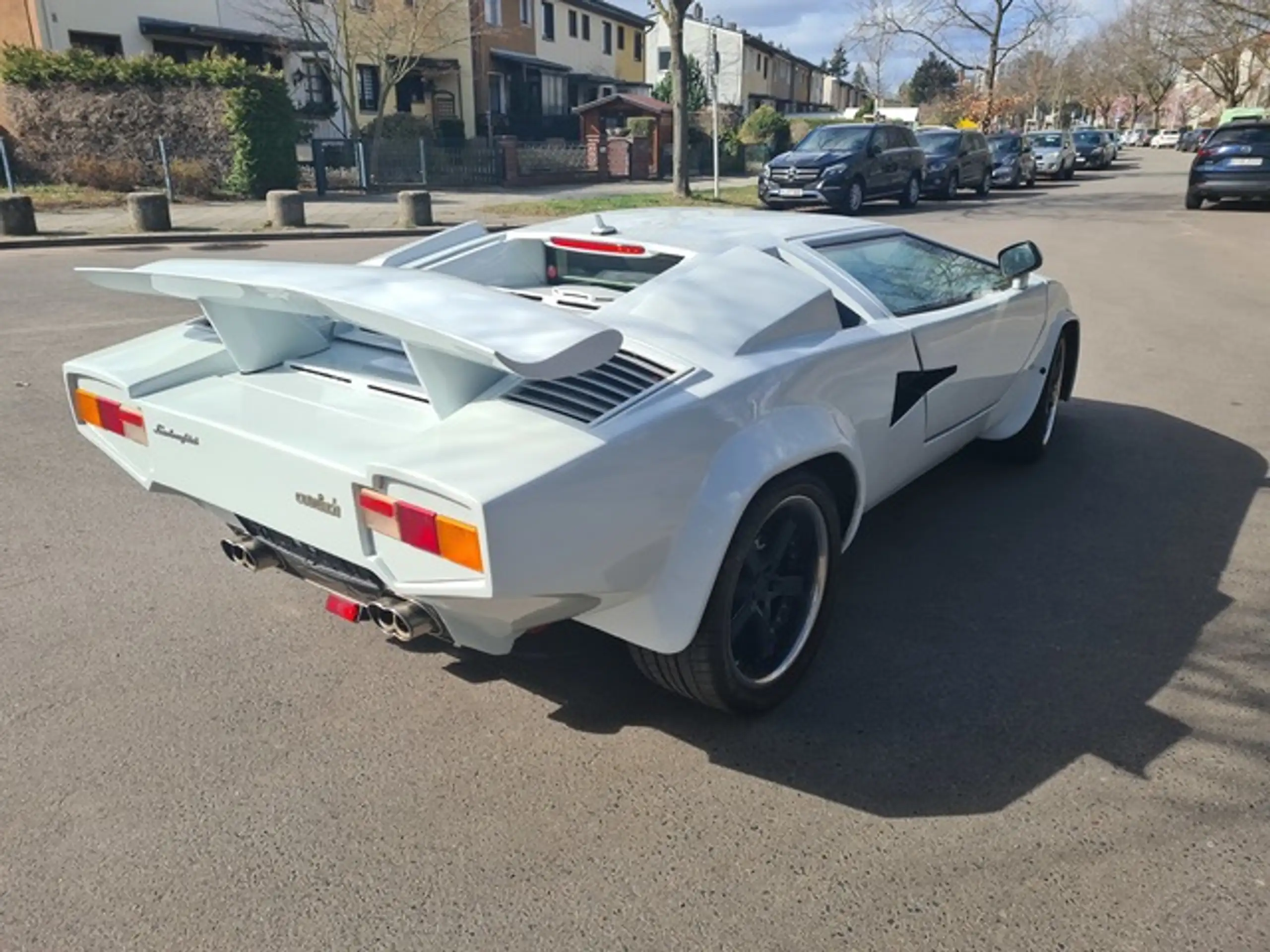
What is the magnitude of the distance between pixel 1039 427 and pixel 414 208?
1440 cm

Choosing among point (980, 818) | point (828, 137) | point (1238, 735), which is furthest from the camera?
point (828, 137)

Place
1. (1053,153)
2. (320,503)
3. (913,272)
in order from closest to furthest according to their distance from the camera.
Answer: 1. (320,503)
2. (913,272)
3. (1053,153)

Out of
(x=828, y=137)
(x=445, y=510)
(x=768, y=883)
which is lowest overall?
(x=768, y=883)

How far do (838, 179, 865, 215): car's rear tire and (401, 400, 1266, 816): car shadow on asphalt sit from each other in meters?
15.9

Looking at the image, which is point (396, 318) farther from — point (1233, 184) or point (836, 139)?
point (1233, 184)

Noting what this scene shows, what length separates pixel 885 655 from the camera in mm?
3350

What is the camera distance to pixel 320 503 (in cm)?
238

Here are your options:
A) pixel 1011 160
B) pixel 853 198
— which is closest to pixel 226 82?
pixel 853 198

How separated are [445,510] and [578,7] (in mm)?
47611

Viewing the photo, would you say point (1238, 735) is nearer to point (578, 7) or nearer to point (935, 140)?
point (935, 140)

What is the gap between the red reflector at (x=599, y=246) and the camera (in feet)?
11.7

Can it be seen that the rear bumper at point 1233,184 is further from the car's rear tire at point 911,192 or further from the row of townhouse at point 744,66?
the row of townhouse at point 744,66

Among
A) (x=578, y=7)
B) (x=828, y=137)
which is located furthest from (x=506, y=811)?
(x=578, y=7)

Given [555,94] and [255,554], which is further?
[555,94]
